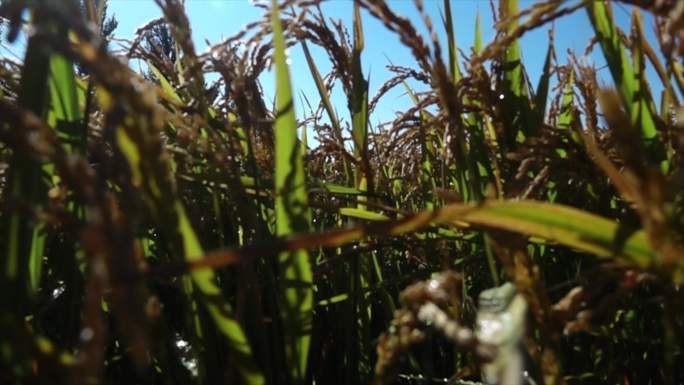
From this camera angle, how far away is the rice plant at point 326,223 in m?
0.45

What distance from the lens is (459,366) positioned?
105cm

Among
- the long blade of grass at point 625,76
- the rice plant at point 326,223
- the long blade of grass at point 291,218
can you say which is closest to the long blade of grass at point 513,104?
the rice plant at point 326,223

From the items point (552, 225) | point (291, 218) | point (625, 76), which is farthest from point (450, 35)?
point (552, 225)

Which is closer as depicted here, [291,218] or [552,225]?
[552,225]

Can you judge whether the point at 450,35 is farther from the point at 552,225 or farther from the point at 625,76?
the point at 552,225

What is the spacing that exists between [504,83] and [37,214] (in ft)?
2.90

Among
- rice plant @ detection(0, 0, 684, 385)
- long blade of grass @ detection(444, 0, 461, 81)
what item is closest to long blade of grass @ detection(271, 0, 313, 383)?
rice plant @ detection(0, 0, 684, 385)

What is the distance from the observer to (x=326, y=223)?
5.34ft

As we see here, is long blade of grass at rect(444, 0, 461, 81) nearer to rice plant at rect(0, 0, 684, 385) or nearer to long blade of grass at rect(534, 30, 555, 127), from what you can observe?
rice plant at rect(0, 0, 684, 385)

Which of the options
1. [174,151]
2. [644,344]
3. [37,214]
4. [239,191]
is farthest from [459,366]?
[37,214]

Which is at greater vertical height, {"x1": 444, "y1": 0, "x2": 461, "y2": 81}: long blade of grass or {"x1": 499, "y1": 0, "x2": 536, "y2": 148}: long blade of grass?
{"x1": 444, "y1": 0, "x2": 461, "y2": 81}: long blade of grass

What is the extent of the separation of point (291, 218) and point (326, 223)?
0.83m

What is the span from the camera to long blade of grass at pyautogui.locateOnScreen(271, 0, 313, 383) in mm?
769

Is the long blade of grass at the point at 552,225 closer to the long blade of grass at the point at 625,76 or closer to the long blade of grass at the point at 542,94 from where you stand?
the long blade of grass at the point at 625,76
